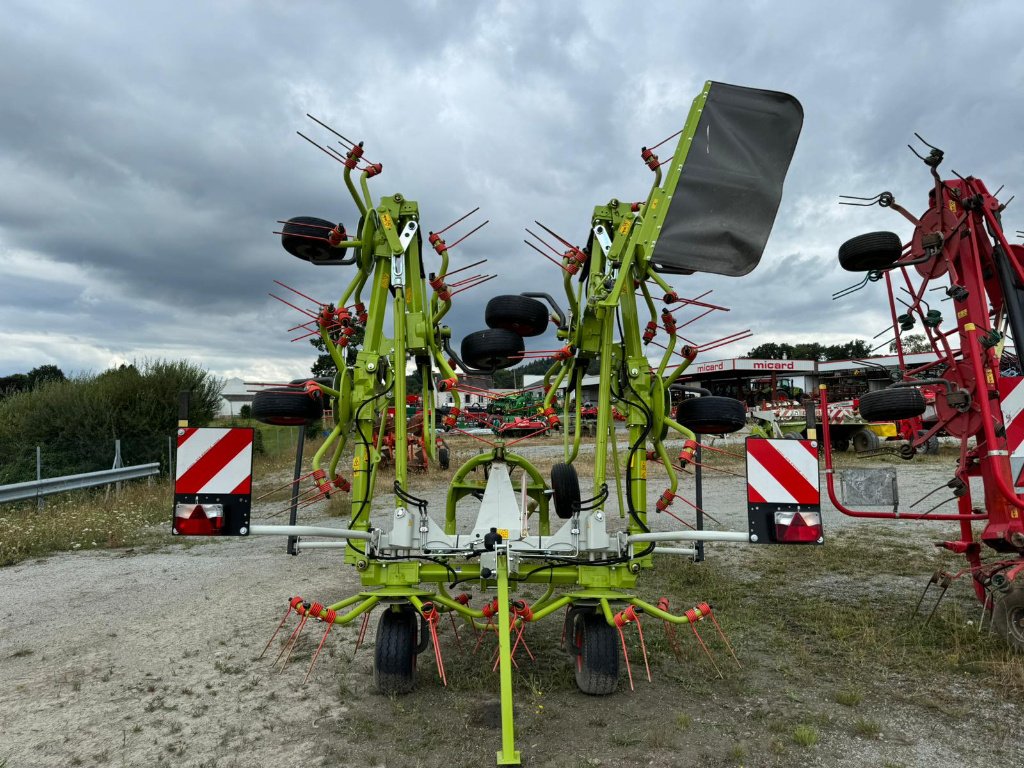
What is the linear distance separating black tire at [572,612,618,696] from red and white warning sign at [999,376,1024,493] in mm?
2937

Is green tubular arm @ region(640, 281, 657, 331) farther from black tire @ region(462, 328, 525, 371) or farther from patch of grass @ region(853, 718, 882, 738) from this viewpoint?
patch of grass @ region(853, 718, 882, 738)

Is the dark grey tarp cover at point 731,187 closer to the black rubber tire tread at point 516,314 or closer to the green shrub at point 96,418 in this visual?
the black rubber tire tread at point 516,314

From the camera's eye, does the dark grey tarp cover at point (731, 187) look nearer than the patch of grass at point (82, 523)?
Yes

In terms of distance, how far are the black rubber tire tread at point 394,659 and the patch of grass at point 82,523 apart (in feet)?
20.7

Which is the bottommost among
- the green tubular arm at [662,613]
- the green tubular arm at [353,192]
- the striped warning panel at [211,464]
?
the green tubular arm at [662,613]

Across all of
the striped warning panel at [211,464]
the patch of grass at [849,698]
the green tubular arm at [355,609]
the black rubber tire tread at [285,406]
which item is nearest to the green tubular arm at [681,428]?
the patch of grass at [849,698]

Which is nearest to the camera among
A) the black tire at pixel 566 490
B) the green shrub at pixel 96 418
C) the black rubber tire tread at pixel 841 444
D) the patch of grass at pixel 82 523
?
the black tire at pixel 566 490

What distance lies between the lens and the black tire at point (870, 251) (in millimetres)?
4734

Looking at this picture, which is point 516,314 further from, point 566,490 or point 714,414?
point 714,414

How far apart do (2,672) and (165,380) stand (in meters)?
14.5

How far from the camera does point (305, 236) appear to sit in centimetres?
451

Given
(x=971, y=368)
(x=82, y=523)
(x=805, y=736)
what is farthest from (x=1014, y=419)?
(x=82, y=523)

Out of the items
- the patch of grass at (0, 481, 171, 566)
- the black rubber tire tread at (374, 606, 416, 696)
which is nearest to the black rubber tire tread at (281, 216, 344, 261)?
the black rubber tire tread at (374, 606, 416, 696)

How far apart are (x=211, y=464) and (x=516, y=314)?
2.15m
